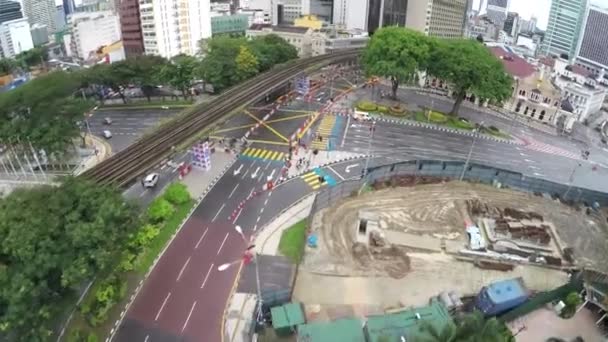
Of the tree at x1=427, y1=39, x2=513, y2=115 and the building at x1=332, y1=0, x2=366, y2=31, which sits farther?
the building at x1=332, y1=0, x2=366, y2=31

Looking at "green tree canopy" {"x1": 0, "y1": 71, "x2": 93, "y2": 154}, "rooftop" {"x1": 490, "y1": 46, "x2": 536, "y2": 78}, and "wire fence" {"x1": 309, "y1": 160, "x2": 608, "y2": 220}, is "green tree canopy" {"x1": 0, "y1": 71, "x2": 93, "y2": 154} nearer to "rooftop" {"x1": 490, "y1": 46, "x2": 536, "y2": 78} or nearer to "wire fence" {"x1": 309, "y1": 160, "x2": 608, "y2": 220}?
"wire fence" {"x1": 309, "y1": 160, "x2": 608, "y2": 220}

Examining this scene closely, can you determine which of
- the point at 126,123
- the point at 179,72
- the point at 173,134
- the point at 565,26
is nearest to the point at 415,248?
the point at 173,134

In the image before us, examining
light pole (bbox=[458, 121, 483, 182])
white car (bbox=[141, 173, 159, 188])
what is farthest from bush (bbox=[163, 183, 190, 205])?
light pole (bbox=[458, 121, 483, 182])

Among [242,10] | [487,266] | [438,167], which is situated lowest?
[487,266]

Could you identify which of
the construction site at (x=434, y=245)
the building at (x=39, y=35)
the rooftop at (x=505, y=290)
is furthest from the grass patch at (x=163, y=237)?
the building at (x=39, y=35)

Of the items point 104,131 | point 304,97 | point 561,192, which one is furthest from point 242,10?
point 561,192

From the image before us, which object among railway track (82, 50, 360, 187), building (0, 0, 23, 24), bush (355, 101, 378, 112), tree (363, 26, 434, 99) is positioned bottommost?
bush (355, 101, 378, 112)

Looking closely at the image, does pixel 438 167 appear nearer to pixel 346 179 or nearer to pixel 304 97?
pixel 346 179

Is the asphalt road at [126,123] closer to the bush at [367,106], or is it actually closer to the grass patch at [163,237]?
the grass patch at [163,237]
